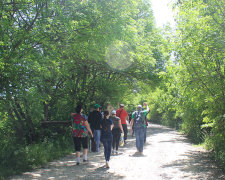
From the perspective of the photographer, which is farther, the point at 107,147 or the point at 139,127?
the point at 139,127

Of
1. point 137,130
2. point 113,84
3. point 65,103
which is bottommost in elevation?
point 137,130

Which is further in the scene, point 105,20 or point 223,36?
point 105,20

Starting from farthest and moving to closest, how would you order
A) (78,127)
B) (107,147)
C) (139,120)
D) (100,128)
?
(139,120), (100,128), (78,127), (107,147)

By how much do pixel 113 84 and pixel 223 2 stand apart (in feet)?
29.2

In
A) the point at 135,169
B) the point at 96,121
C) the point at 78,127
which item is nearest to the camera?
the point at 135,169

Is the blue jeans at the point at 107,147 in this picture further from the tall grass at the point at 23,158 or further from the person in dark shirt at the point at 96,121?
the tall grass at the point at 23,158

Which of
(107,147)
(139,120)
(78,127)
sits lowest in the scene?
(107,147)

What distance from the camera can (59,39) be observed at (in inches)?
352

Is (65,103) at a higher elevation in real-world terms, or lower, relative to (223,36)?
lower

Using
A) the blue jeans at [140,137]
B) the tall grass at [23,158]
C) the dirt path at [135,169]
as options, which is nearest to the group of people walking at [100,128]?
the blue jeans at [140,137]

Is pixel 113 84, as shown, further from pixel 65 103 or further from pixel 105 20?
pixel 105 20

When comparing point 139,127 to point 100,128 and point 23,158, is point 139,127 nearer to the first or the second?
point 100,128

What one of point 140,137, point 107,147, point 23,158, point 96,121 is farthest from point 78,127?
point 140,137

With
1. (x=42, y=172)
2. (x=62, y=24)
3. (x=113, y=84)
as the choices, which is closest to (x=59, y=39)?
(x=62, y=24)
